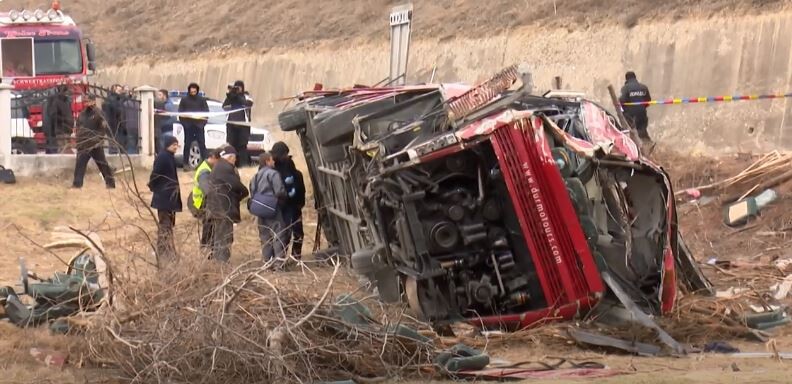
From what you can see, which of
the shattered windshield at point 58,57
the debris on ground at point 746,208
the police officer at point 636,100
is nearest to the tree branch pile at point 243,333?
the debris on ground at point 746,208

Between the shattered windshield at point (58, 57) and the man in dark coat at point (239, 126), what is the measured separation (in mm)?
3568

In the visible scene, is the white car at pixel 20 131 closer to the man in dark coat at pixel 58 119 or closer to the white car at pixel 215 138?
the man in dark coat at pixel 58 119

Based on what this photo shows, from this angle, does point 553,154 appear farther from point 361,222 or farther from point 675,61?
point 675,61

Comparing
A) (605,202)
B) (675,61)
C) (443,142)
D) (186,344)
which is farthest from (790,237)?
(675,61)

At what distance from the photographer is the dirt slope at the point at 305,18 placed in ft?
104

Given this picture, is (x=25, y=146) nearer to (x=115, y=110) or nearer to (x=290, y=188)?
(x=115, y=110)

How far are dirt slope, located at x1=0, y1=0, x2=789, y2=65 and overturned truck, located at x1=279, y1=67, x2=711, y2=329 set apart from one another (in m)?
18.4

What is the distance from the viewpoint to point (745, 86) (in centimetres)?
2714

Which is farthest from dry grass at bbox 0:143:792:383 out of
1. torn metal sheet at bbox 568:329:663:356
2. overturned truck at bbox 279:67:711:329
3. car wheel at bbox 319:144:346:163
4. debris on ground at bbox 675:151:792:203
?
debris on ground at bbox 675:151:792:203

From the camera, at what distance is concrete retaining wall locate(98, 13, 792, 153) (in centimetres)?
2661

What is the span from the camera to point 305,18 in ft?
160

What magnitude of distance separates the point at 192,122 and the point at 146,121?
2.79 feet

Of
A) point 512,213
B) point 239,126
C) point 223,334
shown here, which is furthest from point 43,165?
point 223,334

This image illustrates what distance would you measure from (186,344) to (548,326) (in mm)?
3196
